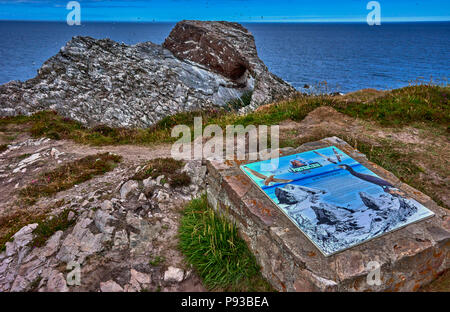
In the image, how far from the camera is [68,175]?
8.91 m

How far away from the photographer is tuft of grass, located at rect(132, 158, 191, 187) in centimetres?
791

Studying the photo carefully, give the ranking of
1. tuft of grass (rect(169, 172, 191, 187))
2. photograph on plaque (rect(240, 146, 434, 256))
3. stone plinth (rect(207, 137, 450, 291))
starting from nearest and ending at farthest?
stone plinth (rect(207, 137, 450, 291))
photograph on plaque (rect(240, 146, 434, 256))
tuft of grass (rect(169, 172, 191, 187))

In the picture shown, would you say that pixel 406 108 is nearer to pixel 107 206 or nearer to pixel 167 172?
pixel 167 172

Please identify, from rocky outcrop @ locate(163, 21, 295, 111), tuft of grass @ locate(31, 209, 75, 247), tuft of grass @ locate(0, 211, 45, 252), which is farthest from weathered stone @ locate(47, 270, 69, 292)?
rocky outcrop @ locate(163, 21, 295, 111)

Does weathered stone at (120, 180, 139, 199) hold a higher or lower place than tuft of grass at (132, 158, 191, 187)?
lower

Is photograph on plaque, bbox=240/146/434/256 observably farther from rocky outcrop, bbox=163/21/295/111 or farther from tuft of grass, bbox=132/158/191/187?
rocky outcrop, bbox=163/21/295/111

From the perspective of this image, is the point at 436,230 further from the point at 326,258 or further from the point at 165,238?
the point at 165,238

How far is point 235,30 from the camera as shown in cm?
2294

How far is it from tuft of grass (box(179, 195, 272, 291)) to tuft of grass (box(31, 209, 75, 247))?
2789 mm

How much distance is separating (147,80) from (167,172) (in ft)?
38.3

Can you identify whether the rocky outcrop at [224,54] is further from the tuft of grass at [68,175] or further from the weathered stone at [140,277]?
the weathered stone at [140,277]

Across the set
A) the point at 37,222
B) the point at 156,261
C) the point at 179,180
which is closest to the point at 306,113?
the point at 179,180
